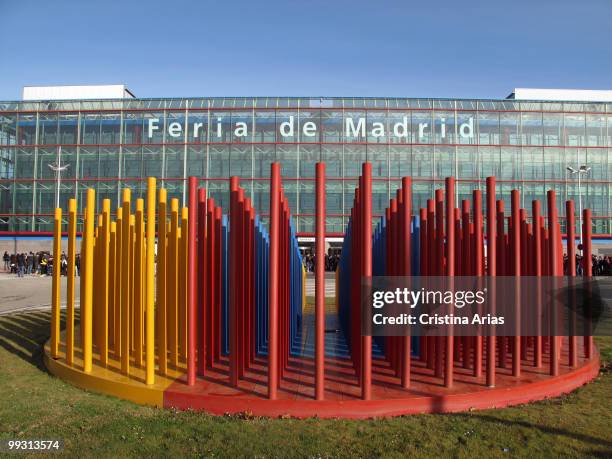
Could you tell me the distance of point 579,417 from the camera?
5621mm

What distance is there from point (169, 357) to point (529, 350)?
5919mm

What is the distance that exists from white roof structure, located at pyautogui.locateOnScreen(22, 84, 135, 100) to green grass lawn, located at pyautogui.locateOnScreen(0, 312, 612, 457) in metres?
46.5

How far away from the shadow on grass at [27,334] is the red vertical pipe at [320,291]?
4.60m

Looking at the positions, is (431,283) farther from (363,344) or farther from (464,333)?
(363,344)

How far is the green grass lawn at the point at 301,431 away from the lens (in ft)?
15.3

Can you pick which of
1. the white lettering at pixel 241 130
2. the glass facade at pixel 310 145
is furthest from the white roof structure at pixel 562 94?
the white lettering at pixel 241 130

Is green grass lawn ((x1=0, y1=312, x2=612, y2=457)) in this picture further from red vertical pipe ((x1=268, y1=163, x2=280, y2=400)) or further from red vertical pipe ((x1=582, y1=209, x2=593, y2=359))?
red vertical pipe ((x1=582, y1=209, x2=593, y2=359))

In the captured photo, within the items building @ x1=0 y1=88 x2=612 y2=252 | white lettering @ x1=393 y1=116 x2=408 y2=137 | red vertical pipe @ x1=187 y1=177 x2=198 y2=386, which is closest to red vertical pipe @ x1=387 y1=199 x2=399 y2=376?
red vertical pipe @ x1=187 y1=177 x2=198 y2=386

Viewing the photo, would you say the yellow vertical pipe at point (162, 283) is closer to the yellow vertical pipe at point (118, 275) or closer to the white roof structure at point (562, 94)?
the yellow vertical pipe at point (118, 275)

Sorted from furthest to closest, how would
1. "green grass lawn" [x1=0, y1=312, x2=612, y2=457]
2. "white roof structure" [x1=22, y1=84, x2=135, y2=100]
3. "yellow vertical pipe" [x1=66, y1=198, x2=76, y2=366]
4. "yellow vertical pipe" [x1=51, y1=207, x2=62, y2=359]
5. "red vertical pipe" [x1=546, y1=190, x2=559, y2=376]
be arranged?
"white roof structure" [x1=22, y1=84, x2=135, y2=100] < "yellow vertical pipe" [x1=51, y1=207, x2=62, y2=359] < "yellow vertical pipe" [x1=66, y1=198, x2=76, y2=366] < "red vertical pipe" [x1=546, y1=190, x2=559, y2=376] < "green grass lawn" [x1=0, y1=312, x2=612, y2=457]

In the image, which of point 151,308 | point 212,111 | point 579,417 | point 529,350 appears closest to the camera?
point 579,417

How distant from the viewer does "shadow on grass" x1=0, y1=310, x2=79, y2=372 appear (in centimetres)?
906

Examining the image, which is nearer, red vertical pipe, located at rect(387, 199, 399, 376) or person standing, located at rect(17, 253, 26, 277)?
red vertical pipe, located at rect(387, 199, 399, 376)

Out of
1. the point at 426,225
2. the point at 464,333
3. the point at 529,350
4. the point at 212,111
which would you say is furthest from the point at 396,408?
the point at 212,111
